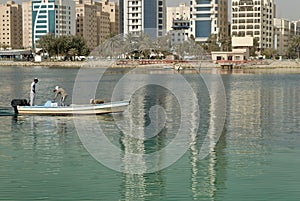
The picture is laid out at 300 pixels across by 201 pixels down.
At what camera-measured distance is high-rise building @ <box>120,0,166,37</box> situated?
17762 centimetres

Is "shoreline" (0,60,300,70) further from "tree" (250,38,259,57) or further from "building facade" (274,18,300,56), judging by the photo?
"building facade" (274,18,300,56)

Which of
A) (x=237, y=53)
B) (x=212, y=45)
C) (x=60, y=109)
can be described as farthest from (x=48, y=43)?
(x=60, y=109)

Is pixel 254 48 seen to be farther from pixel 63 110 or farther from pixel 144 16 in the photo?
pixel 63 110

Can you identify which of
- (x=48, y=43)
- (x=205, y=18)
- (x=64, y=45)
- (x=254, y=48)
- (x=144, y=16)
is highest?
(x=144, y=16)

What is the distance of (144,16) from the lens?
17762 cm

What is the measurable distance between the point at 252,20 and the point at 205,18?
14357 millimetres

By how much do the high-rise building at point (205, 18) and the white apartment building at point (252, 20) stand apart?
178 inches

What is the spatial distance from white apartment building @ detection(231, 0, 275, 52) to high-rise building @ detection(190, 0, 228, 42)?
4.53 m

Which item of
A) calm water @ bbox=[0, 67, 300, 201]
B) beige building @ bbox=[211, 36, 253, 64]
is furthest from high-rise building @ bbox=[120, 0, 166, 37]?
calm water @ bbox=[0, 67, 300, 201]

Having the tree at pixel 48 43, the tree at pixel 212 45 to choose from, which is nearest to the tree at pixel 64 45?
the tree at pixel 48 43

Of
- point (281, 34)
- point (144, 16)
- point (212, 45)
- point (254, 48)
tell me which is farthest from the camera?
point (281, 34)

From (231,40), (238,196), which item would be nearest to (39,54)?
(231,40)

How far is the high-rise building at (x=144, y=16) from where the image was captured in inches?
6993

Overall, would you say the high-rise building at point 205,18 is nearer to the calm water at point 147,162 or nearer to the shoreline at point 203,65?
the shoreline at point 203,65
